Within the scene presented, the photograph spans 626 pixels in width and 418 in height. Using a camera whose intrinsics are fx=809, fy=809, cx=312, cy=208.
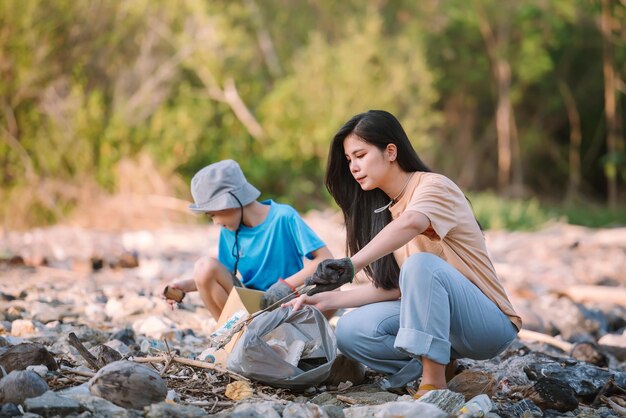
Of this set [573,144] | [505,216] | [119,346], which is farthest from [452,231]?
[573,144]

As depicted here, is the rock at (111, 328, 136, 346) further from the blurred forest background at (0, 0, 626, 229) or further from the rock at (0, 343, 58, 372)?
the blurred forest background at (0, 0, 626, 229)

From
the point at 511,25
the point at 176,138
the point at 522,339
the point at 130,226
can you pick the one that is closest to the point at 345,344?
the point at 522,339

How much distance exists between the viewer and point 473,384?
2.91 meters

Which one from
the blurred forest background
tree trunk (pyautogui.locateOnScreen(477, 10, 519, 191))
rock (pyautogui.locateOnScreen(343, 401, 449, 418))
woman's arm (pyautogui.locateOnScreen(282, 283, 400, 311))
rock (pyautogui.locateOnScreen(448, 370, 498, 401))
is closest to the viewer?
rock (pyautogui.locateOnScreen(343, 401, 449, 418))

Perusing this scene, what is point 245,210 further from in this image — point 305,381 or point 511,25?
point 511,25

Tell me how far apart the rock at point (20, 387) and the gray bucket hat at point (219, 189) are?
1.39m

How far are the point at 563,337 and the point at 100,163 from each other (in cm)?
783

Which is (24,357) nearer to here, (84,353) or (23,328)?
(84,353)

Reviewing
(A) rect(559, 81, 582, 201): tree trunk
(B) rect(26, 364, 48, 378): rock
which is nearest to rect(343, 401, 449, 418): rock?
(B) rect(26, 364, 48, 378): rock

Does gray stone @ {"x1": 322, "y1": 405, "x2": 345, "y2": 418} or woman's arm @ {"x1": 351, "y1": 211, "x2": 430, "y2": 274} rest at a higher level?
woman's arm @ {"x1": 351, "y1": 211, "x2": 430, "y2": 274}

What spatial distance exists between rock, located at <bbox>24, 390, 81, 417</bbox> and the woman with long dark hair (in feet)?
3.09

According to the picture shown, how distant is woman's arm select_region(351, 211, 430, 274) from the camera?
2852 mm

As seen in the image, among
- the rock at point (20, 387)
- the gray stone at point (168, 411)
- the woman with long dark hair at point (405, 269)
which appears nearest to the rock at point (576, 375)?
the woman with long dark hair at point (405, 269)

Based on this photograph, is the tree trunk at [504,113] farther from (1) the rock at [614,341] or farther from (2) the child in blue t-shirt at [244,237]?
(2) the child in blue t-shirt at [244,237]
